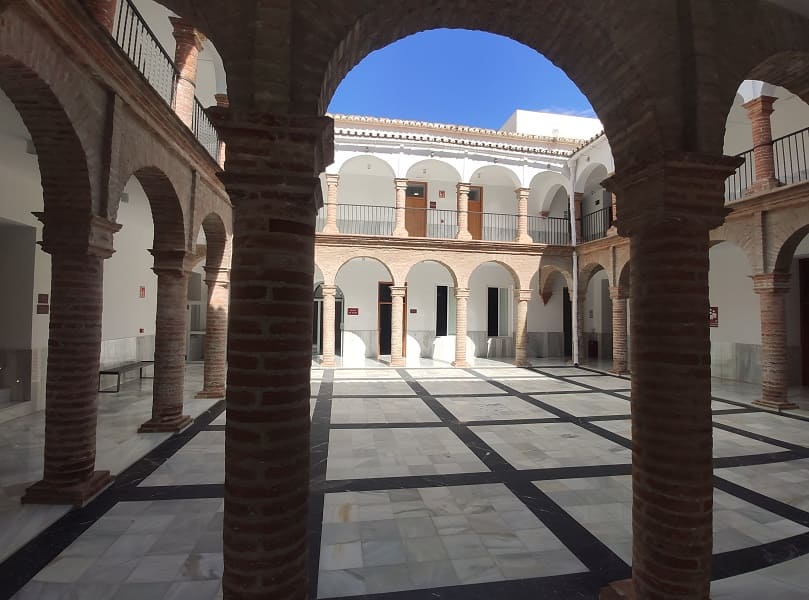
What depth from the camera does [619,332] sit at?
532 inches

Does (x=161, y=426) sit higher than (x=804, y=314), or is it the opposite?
(x=804, y=314)

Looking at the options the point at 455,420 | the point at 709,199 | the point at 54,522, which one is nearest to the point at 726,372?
the point at 455,420

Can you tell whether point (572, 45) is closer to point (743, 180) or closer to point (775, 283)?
point (775, 283)

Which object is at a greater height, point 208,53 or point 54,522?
point 208,53

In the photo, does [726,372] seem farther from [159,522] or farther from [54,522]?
[54,522]

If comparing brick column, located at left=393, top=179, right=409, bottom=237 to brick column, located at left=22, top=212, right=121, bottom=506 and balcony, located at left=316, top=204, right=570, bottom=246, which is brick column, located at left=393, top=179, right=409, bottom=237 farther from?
brick column, located at left=22, top=212, right=121, bottom=506

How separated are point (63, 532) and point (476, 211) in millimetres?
16217

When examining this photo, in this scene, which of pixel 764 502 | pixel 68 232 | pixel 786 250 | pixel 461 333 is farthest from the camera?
pixel 461 333

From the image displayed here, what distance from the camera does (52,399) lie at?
4238 millimetres

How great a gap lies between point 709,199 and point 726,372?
13115mm

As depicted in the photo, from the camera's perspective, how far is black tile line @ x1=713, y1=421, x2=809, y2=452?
6328mm

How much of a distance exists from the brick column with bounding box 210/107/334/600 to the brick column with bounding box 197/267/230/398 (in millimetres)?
7506

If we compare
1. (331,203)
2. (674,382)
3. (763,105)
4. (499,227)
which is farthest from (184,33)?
(499,227)

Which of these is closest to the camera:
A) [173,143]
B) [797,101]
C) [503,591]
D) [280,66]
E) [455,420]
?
[280,66]
